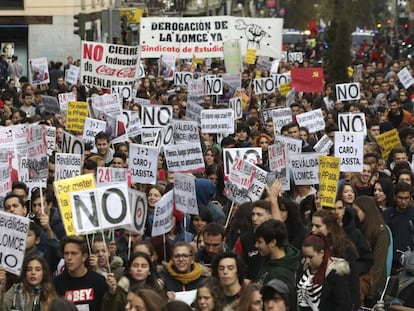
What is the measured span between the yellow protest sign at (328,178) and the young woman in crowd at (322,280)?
250 centimetres

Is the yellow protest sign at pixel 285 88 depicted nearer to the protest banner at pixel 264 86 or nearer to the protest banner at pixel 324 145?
the protest banner at pixel 264 86

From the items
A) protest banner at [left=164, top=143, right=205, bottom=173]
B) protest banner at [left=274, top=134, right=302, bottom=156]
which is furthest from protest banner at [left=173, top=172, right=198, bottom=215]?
protest banner at [left=274, top=134, right=302, bottom=156]

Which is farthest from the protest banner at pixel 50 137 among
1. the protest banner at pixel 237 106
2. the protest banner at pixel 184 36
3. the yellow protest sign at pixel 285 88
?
the protest banner at pixel 184 36

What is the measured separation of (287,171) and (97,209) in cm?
455

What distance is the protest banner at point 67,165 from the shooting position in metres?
15.6

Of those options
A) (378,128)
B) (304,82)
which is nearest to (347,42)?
(304,82)

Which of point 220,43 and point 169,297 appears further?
point 220,43

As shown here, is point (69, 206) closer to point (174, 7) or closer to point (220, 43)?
point (220, 43)

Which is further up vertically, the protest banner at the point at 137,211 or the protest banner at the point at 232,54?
the protest banner at the point at 137,211

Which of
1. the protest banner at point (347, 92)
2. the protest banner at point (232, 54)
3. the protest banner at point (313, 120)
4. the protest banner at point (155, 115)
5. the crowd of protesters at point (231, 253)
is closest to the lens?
the crowd of protesters at point (231, 253)

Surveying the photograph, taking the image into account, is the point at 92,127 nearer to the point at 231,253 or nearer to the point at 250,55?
the point at 231,253

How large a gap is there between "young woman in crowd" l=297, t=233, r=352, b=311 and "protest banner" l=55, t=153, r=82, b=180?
5.08 meters

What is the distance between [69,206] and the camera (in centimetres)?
1176

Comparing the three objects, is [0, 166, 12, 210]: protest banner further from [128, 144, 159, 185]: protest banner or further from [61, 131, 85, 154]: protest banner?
[61, 131, 85, 154]: protest banner
